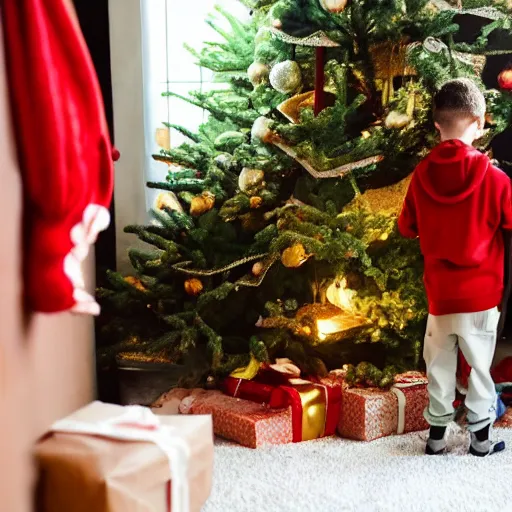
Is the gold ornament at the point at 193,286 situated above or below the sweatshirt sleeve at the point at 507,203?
below

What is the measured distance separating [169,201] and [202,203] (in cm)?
20

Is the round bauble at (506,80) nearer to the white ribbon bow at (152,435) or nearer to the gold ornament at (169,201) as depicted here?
the gold ornament at (169,201)

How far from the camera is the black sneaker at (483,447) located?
6.67 ft

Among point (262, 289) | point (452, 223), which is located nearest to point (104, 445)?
point (452, 223)

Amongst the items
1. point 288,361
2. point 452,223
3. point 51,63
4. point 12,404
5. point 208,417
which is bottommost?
point 288,361

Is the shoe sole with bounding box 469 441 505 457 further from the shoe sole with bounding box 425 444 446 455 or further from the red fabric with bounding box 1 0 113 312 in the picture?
the red fabric with bounding box 1 0 113 312

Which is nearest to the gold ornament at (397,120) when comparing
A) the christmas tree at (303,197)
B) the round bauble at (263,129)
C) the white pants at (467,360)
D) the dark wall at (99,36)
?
the christmas tree at (303,197)

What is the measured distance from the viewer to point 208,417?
1.40 metres

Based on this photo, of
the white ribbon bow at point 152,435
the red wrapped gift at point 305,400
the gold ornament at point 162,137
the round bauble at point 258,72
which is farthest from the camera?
the gold ornament at point 162,137

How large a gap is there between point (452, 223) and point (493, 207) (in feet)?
0.40

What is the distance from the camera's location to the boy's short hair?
194 centimetres

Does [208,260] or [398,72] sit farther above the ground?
[398,72]

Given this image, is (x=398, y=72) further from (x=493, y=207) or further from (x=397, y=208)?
(x=493, y=207)

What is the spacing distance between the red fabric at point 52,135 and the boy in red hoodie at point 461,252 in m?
1.19
